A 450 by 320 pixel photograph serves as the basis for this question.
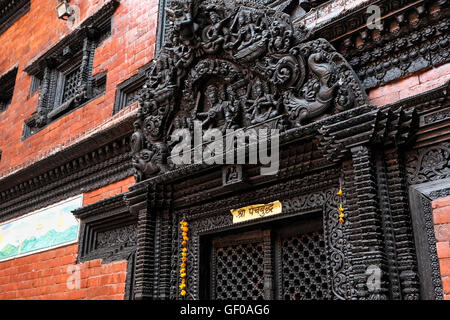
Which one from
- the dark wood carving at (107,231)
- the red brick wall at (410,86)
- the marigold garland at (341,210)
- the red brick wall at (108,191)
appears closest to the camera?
the red brick wall at (410,86)

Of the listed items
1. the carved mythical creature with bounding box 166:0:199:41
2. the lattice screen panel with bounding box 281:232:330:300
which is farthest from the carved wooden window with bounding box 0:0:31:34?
the lattice screen panel with bounding box 281:232:330:300

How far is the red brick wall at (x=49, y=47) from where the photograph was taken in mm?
6473

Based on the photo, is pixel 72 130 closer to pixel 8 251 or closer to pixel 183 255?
pixel 8 251

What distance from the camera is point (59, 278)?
612 centimetres

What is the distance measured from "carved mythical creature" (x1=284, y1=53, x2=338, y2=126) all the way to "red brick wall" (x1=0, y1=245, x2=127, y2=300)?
268 centimetres

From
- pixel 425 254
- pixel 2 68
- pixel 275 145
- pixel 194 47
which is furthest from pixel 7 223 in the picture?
pixel 425 254

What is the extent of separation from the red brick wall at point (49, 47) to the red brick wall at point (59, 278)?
5.71 ft

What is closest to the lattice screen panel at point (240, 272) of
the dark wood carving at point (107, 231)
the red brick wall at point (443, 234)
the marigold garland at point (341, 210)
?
the marigold garland at point (341, 210)

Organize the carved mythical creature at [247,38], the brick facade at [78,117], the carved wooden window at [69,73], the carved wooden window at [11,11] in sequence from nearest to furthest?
the carved mythical creature at [247,38]
the brick facade at [78,117]
the carved wooden window at [69,73]
the carved wooden window at [11,11]

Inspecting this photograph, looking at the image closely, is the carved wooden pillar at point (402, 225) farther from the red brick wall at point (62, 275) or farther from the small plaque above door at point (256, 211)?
→ the red brick wall at point (62, 275)

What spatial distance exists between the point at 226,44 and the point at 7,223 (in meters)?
5.17

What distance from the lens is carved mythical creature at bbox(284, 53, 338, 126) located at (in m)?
3.81

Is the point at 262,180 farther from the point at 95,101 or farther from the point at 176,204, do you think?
the point at 95,101

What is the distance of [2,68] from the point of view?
9.95m
